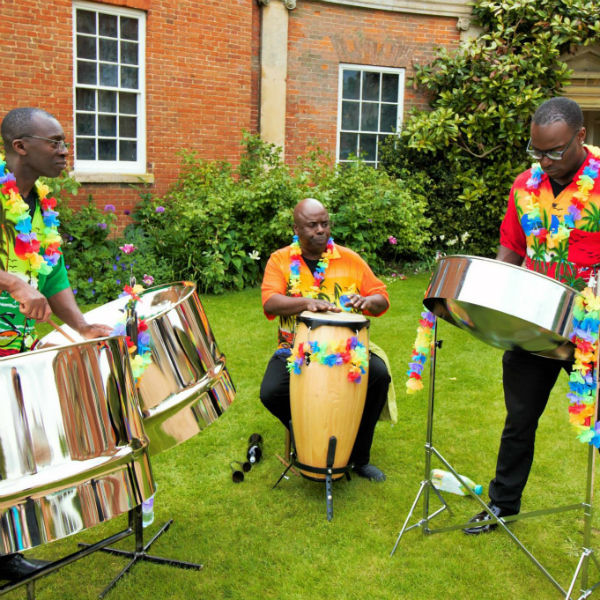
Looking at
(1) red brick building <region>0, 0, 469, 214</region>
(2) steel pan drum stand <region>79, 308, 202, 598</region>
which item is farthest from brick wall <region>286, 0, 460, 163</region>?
(2) steel pan drum stand <region>79, 308, 202, 598</region>

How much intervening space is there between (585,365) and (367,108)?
22.1ft

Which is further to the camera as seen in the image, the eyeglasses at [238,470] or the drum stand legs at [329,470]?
the eyeglasses at [238,470]

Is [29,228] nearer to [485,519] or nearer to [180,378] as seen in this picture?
[180,378]

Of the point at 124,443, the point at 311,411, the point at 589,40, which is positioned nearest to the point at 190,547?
the point at 311,411

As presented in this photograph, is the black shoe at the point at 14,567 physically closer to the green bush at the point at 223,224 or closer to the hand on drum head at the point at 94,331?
the hand on drum head at the point at 94,331

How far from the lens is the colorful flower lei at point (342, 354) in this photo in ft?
8.02

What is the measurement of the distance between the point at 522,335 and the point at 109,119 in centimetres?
558

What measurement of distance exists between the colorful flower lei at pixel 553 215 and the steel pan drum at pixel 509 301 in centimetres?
37

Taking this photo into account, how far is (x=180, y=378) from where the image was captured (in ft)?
6.68

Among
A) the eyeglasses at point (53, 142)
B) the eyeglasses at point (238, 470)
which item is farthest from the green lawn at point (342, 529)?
the eyeglasses at point (53, 142)

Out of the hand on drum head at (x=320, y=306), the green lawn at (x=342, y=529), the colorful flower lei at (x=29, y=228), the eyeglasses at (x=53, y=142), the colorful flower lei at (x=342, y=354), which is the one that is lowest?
the green lawn at (x=342, y=529)

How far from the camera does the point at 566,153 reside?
2.03m

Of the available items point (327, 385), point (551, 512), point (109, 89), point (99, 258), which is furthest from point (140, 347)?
point (109, 89)

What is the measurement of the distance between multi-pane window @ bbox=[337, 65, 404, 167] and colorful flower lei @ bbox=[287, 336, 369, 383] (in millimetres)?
5708
